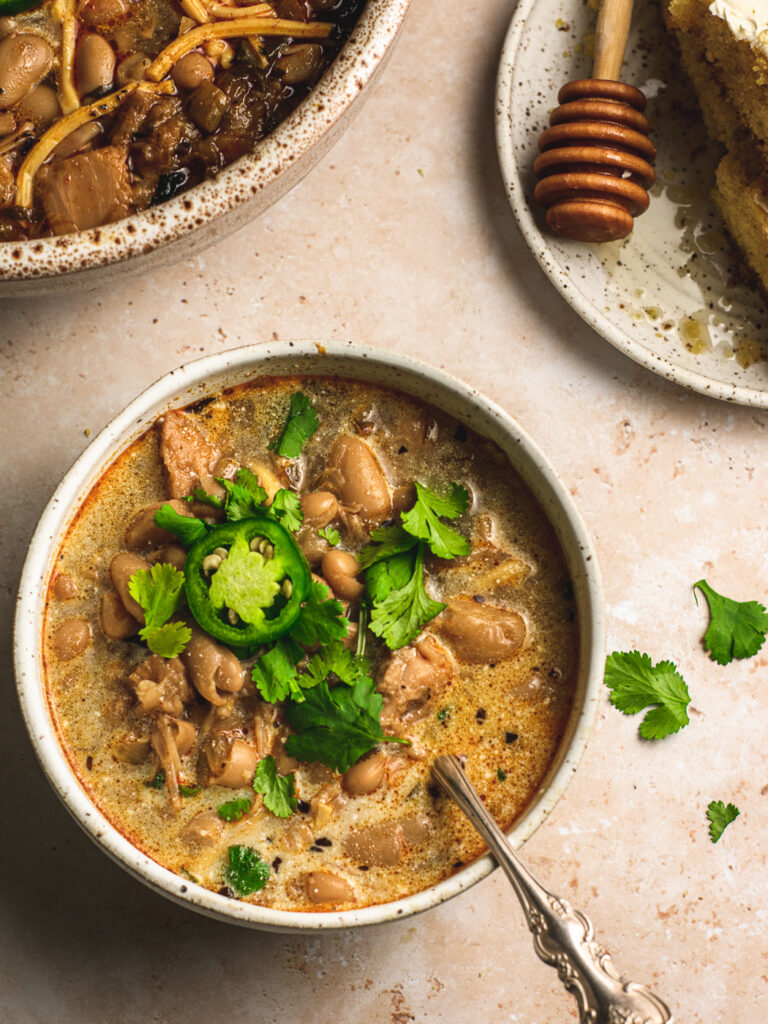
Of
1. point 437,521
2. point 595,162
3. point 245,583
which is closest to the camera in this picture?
point 245,583

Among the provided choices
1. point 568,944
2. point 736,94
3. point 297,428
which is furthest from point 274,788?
point 736,94

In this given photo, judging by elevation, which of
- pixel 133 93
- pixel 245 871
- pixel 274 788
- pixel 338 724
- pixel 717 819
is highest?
pixel 133 93

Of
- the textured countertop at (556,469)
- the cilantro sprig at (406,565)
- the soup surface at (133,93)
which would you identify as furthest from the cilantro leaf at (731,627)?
the soup surface at (133,93)

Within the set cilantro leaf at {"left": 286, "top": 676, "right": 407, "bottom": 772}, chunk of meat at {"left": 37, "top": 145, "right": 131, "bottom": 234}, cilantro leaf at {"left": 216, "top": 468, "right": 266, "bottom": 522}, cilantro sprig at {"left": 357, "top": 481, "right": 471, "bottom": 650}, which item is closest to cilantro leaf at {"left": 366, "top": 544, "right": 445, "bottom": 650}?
cilantro sprig at {"left": 357, "top": 481, "right": 471, "bottom": 650}

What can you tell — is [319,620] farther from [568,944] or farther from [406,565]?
[568,944]

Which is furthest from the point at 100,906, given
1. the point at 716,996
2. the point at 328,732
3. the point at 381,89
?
the point at 381,89

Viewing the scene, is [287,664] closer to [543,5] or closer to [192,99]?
[192,99]
